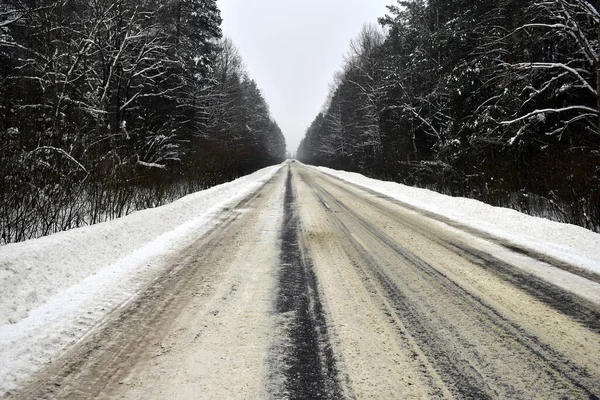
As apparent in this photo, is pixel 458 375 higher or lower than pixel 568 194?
lower

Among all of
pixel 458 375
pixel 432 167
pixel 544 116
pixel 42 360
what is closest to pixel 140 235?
pixel 42 360

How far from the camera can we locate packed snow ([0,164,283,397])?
7.46 ft

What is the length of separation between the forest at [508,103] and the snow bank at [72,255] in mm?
8097

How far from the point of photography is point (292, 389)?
6.02 ft

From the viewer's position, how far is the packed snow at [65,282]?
2273 millimetres

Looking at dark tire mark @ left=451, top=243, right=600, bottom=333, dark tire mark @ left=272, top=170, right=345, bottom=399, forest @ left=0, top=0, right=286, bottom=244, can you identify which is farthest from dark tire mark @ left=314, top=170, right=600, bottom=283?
forest @ left=0, top=0, right=286, bottom=244

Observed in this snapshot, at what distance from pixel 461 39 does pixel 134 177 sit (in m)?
14.2

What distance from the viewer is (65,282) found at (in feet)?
11.3

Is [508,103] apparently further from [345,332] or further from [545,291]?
[345,332]

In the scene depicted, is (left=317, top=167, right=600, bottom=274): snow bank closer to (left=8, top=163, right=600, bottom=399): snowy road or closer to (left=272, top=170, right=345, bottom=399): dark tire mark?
(left=8, top=163, right=600, bottom=399): snowy road

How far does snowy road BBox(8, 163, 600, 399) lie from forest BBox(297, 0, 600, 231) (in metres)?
4.72

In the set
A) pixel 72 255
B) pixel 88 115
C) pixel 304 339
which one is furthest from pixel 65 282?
pixel 88 115

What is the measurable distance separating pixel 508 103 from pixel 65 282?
12.4 m

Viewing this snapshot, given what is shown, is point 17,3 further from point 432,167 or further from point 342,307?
point 432,167
